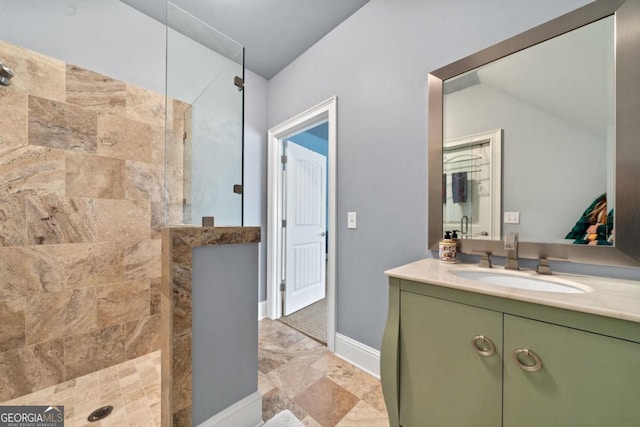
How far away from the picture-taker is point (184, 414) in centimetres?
95

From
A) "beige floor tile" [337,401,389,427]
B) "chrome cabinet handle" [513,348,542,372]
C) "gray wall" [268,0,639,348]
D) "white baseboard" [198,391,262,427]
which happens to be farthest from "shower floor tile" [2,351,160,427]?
"chrome cabinet handle" [513,348,542,372]

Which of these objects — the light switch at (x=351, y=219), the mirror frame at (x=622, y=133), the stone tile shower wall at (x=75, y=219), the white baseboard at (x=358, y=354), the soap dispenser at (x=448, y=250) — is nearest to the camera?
the mirror frame at (x=622, y=133)

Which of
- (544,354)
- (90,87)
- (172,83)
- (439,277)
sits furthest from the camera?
(90,87)

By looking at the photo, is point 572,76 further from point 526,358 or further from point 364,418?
point 364,418

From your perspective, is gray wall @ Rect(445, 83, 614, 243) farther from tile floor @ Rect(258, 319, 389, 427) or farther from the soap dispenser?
tile floor @ Rect(258, 319, 389, 427)

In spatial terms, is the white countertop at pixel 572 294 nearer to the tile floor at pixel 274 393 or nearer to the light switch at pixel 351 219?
the light switch at pixel 351 219

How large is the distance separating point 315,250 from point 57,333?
222 cm

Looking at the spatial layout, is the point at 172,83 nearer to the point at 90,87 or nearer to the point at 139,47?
the point at 90,87

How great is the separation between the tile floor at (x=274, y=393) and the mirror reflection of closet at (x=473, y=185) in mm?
1142

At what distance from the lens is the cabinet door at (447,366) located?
786mm

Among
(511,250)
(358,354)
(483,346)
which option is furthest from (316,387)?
(511,250)

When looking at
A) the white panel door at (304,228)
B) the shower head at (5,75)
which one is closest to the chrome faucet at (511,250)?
the white panel door at (304,228)

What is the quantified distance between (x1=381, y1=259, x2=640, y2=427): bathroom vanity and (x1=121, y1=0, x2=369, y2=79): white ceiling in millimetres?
1940

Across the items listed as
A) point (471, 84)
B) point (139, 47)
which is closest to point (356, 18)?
point (471, 84)
